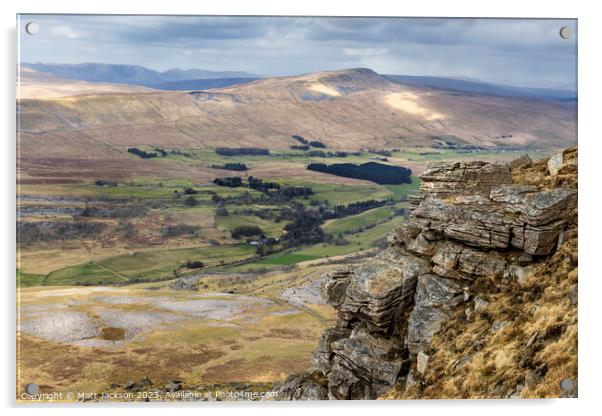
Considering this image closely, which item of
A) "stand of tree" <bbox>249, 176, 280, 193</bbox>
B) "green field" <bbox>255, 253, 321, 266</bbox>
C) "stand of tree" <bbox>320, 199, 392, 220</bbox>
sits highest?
"stand of tree" <bbox>249, 176, 280, 193</bbox>

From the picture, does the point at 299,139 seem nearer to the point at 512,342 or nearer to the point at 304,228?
the point at 304,228

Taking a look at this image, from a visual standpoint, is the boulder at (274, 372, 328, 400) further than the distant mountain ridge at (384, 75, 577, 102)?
No

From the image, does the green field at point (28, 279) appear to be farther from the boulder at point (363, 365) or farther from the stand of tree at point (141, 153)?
the boulder at point (363, 365)

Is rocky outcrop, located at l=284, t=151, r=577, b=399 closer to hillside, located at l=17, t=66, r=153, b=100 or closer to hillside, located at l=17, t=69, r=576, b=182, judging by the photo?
hillside, located at l=17, t=69, r=576, b=182

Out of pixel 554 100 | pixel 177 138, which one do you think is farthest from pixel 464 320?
pixel 177 138

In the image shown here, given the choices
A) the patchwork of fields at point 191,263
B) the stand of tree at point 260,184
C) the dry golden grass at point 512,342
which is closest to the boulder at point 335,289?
the patchwork of fields at point 191,263

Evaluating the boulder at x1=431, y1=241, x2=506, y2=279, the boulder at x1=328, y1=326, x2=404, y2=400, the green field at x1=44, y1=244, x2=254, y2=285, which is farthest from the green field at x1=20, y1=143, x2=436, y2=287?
the boulder at x1=328, y1=326, x2=404, y2=400
